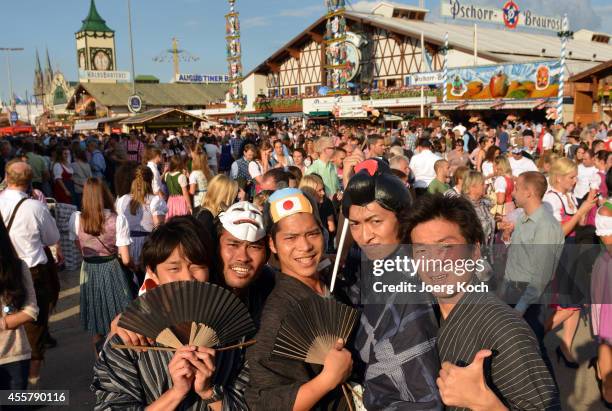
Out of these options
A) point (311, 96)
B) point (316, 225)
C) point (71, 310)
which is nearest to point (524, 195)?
point (316, 225)

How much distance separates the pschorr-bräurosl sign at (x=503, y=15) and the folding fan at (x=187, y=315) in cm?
4162

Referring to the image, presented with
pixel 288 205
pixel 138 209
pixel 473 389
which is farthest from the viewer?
pixel 138 209

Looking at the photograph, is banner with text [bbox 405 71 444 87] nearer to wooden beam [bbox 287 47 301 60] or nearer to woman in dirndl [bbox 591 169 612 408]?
wooden beam [bbox 287 47 301 60]

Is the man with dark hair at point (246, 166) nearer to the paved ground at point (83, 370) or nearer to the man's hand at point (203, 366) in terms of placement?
the paved ground at point (83, 370)

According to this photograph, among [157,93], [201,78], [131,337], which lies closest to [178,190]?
[131,337]

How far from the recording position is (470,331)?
1.63 metres

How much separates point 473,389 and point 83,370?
444 centimetres

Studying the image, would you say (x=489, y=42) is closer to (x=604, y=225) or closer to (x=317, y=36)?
(x=317, y=36)

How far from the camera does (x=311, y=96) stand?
41.8 metres

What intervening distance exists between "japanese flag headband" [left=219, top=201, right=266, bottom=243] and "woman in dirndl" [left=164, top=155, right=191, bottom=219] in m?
6.08

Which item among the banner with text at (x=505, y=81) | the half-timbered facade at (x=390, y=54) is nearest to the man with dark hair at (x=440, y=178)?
the banner with text at (x=505, y=81)

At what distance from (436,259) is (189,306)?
93 centimetres

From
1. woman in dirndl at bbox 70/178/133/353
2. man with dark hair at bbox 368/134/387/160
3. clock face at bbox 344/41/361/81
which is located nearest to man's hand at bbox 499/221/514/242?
man with dark hair at bbox 368/134/387/160

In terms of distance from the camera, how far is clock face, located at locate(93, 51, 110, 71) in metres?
88.1
